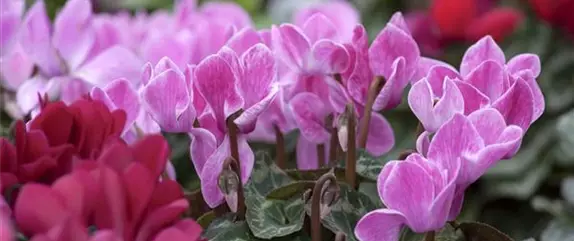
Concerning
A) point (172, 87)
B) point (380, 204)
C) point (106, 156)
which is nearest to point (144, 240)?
point (106, 156)

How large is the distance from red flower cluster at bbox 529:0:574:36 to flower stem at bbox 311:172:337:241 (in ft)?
3.82

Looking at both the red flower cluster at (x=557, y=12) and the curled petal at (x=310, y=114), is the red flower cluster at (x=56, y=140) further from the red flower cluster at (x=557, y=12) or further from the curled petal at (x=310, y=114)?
the red flower cluster at (x=557, y=12)

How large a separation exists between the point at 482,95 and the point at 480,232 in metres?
0.13

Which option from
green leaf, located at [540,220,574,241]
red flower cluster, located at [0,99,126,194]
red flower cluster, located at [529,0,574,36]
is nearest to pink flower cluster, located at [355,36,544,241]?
red flower cluster, located at [0,99,126,194]

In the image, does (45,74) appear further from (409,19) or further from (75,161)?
(409,19)

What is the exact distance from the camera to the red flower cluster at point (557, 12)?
1.84 metres

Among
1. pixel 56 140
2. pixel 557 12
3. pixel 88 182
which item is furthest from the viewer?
pixel 557 12

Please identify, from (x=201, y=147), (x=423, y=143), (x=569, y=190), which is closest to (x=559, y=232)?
(x=569, y=190)

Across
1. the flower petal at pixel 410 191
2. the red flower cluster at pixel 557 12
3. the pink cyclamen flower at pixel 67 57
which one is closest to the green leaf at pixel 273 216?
the flower petal at pixel 410 191

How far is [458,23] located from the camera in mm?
1954

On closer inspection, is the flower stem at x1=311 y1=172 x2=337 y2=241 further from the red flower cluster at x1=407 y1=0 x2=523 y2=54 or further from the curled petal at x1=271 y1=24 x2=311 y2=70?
the red flower cluster at x1=407 y1=0 x2=523 y2=54

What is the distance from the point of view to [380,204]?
0.89 meters

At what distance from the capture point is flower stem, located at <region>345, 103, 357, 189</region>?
2.79ft

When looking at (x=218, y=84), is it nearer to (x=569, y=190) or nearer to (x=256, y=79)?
(x=256, y=79)
